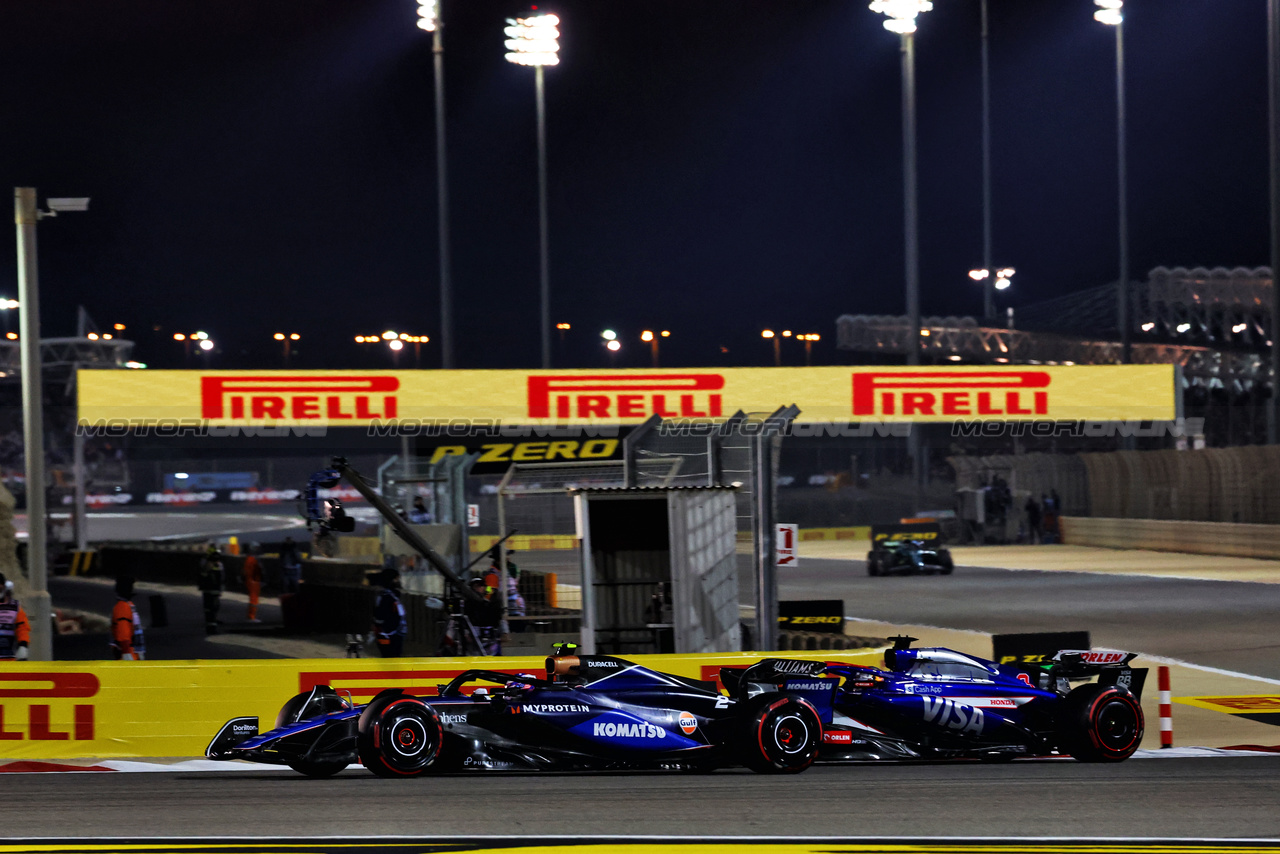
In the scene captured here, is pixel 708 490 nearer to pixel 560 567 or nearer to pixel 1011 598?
pixel 1011 598

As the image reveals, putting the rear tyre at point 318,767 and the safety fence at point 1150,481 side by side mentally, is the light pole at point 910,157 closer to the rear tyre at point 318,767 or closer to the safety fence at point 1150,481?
the safety fence at point 1150,481

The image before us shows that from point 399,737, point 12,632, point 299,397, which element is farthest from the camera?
point 299,397

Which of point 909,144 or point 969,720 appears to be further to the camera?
point 909,144

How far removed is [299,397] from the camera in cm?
2414

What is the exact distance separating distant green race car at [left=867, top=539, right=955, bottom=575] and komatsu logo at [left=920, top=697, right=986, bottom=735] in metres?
21.7

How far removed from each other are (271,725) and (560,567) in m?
19.8

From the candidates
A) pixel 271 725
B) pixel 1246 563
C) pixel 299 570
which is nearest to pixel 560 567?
pixel 299 570

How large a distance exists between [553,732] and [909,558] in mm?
22910

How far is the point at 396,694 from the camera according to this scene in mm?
8734

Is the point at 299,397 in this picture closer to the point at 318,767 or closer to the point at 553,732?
the point at 318,767

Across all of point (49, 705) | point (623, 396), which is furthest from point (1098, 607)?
point (49, 705)

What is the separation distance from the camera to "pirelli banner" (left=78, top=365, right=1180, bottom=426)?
23.9 m

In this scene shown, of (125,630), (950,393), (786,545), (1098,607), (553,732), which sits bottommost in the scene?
(1098,607)

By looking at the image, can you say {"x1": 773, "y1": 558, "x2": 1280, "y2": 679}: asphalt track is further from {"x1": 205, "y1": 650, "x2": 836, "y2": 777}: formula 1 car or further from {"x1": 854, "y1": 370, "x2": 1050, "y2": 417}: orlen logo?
{"x1": 205, "y1": 650, "x2": 836, "y2": 777}: formula 1 car
